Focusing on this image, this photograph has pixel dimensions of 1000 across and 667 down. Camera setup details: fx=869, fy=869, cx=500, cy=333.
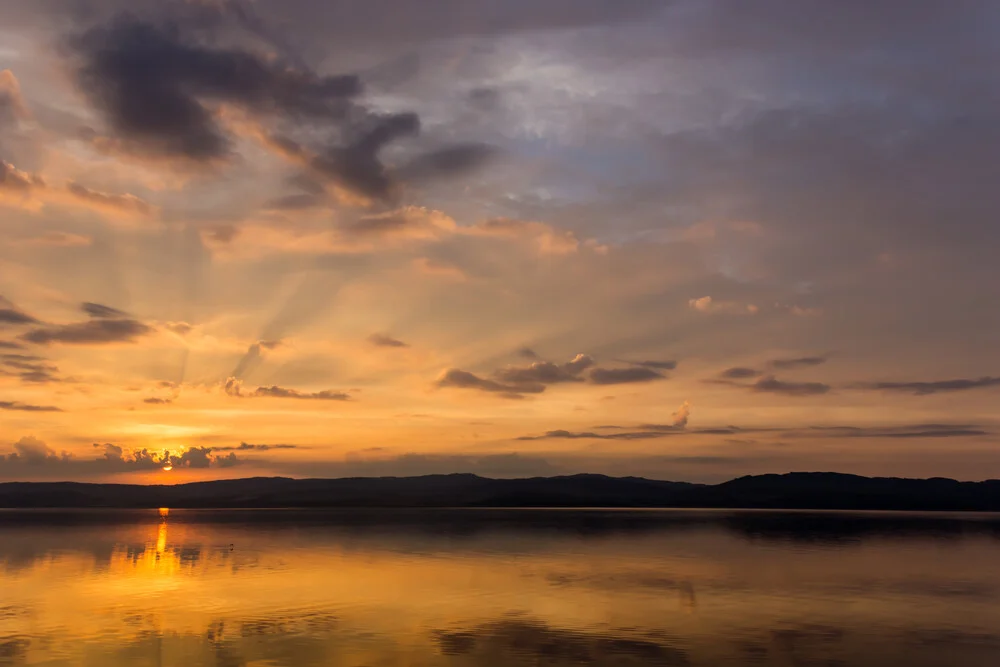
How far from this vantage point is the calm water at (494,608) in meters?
33.6

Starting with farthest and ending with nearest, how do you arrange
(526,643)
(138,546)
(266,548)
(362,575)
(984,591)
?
1. (138,546)
2. (266,548)
3. (362,575)
4. (984,591)
5. (526,643)

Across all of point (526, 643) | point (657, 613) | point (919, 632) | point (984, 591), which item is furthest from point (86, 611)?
point (984, 591)

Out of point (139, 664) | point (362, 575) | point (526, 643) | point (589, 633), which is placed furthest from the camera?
point (362, 575)

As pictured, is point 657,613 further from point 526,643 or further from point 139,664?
point 139,664

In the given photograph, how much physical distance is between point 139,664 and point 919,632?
33239mm

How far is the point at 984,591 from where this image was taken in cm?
5597

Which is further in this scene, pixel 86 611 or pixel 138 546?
pixel 138 546

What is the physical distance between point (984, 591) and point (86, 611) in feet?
176

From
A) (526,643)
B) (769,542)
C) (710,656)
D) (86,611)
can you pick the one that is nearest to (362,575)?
(86,611)

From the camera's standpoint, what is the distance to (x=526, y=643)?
3534 centimetres

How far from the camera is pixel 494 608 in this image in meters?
45.5

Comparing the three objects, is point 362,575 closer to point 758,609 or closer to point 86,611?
point 86,611

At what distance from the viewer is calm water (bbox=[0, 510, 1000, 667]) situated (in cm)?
3359

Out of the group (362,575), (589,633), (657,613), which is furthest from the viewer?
(362,575)
